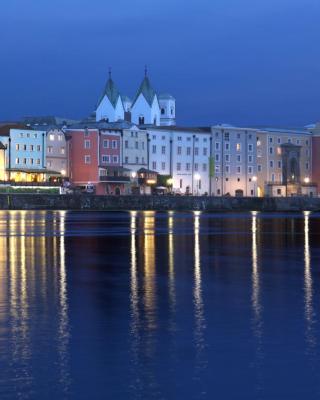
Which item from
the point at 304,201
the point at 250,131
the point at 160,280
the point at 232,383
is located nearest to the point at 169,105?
the point at 250,131

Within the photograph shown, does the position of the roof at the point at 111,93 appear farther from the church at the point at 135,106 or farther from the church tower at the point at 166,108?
the church tower at the point at 166,108

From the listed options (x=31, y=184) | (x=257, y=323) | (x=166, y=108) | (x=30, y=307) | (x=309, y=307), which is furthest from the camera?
(x=166, y=108)

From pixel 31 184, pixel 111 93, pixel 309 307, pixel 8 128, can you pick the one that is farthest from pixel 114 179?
pixel 309 307

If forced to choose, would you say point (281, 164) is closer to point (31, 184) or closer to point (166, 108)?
point (166, 108)

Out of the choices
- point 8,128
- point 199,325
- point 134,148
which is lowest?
point 199,325

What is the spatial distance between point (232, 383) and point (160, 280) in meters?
11.6

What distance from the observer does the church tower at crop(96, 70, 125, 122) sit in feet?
474

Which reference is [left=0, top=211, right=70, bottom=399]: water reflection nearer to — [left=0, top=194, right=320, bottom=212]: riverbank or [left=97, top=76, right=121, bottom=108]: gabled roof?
[left=0, top=194, right=320, bottom=212]: riverbank

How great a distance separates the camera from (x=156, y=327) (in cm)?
1581

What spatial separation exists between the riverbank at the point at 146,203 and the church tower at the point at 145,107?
27772mm

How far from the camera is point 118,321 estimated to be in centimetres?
1642

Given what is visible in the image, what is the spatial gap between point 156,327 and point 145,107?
132 metres

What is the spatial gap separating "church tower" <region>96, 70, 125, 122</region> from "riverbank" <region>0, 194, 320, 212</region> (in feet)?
100

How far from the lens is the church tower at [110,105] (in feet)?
474
